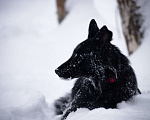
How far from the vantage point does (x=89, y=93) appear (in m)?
2.16

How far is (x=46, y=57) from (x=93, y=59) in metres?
5.32

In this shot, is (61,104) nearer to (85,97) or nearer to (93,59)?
(85,97)

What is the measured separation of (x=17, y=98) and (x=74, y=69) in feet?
3.31

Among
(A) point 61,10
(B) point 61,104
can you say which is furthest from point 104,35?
(A) point 61,10

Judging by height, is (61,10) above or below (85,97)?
above

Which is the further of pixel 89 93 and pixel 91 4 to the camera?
pixel 91 4

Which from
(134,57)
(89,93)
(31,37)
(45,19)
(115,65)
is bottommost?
(89,93)

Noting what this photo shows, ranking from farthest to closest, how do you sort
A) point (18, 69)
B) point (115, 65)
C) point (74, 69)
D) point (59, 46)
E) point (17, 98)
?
1. point (59, 46)
2. point (18, 69)
3. point (17, 98)
4. point (74, 69)
5. point (115, 65)

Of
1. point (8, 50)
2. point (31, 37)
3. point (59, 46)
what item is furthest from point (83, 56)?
point (31, 37)

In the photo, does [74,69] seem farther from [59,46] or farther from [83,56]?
[59,46]

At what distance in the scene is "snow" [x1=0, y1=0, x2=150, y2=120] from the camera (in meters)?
2.04

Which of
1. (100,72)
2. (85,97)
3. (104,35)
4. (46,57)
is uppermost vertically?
(46,57)

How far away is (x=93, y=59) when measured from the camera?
6.50 ft

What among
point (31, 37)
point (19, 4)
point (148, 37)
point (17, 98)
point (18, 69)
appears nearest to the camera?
point (17, 98)
